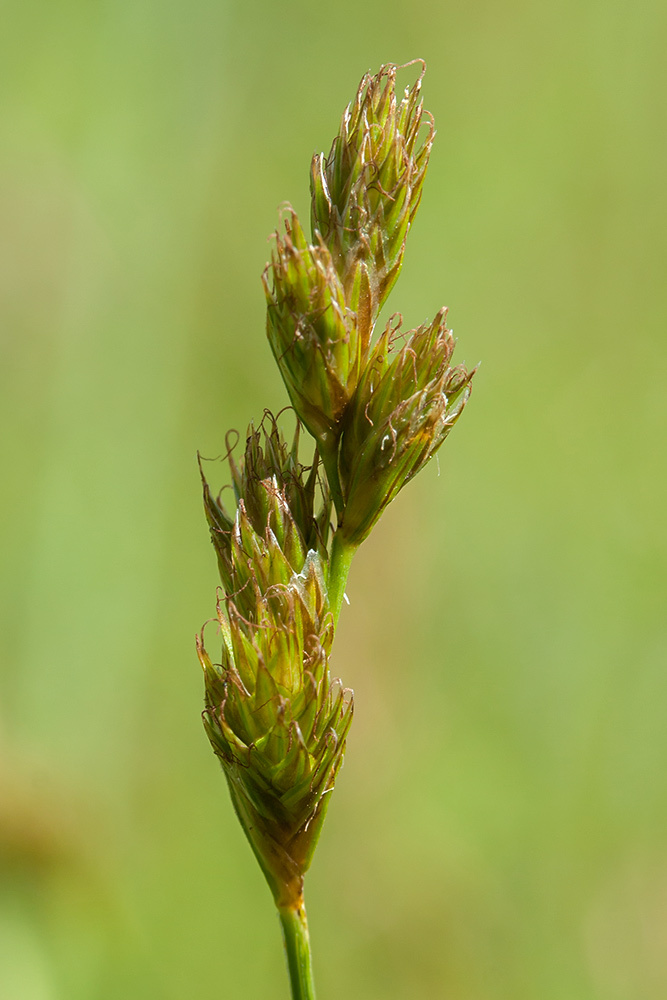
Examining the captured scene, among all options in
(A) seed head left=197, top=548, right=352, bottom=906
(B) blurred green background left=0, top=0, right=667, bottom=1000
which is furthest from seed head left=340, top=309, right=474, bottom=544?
(B) blurred green background left=0, top=0, right=667, bottom=1000

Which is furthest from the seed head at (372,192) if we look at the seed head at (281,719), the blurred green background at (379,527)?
the blurred green background at (379,527)

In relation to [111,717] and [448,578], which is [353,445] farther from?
[448,578]

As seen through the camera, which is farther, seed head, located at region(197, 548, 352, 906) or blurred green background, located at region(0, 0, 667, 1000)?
blurred green background, located at region(0, 0, 667, 1000)

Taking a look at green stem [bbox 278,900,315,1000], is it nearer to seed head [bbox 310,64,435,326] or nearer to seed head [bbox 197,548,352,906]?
seed head [bbox 197,548,352,906]

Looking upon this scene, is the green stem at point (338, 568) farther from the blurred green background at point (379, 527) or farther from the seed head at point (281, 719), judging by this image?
the blurred green background at point (379, 527)

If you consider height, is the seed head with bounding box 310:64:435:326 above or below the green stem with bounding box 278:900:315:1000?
above

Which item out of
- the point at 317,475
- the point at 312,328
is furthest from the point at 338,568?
the point at 312,328

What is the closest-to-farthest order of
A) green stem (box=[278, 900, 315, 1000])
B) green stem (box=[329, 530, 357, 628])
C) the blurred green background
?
green stem (box=[278, 900, 315, 1000])
green stem (box=[329, 530, 357, 628])
the blurred green background
